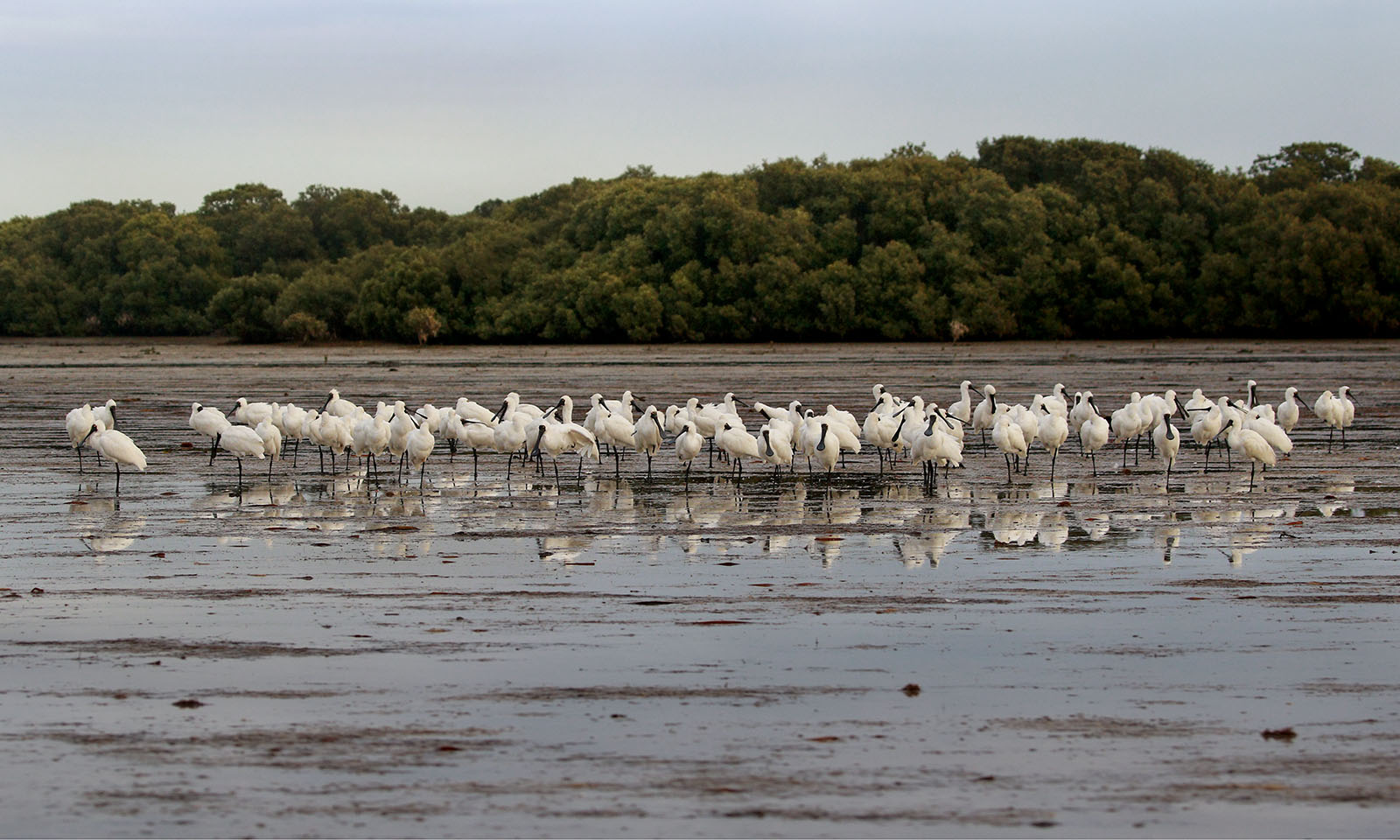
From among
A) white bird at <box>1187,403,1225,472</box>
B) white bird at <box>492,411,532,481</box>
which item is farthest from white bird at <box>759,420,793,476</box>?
white bird at <box>1187,403,1225,472</box>

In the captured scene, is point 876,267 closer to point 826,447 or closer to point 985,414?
point 985,414

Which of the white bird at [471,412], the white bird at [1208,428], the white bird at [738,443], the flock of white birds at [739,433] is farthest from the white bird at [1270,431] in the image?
the white bird at [471,412]

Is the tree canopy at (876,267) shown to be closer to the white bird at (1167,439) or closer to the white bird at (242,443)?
the white bird at (1167,439)

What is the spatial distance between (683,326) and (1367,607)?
68447mm

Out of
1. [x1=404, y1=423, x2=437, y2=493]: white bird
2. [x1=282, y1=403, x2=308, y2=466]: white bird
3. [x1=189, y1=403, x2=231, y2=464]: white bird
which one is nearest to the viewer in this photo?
[x1=404, y1=423, x2=437, y2=493]: white bird

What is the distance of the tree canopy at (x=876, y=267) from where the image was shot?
7225 cm

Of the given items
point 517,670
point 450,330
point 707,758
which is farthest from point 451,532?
point 450,330

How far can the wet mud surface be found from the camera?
23.8 ft

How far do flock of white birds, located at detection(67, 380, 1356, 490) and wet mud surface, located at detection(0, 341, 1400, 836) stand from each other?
0.61 m

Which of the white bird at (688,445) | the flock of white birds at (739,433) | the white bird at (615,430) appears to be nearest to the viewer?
the flock of white birds at (739,433)

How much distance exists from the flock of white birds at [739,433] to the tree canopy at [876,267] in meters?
50.4

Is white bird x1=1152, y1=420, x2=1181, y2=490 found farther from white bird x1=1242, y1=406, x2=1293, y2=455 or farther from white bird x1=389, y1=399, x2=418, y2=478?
white bird x1=389, y1=399, x2=418, y2=478

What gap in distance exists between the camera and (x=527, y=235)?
93938 millimetres

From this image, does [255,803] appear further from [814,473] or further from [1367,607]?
[814,473]
